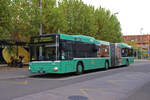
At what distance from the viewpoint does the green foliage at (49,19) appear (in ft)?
58.3

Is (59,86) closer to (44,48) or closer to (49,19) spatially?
(44,48)

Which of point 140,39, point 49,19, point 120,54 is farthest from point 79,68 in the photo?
point 140,39

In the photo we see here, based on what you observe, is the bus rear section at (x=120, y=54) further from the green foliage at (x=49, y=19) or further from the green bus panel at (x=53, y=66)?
the green bus panel at (x=53, y=66)

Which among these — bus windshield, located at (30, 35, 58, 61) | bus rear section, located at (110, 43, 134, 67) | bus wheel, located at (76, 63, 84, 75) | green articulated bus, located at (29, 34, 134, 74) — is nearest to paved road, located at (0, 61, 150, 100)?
green articulated bus, located at (29, 34, 134, 74)

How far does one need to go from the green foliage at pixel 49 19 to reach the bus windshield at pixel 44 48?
4.78 m

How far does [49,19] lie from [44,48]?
10.5 m

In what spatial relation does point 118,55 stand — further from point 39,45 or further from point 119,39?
point 119,39

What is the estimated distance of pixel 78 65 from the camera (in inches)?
573

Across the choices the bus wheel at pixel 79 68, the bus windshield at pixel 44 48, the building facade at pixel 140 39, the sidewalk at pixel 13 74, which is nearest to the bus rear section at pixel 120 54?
the bus wheel at pixel 79 68

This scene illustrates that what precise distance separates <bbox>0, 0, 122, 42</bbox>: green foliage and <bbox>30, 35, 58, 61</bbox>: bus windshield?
188 inches

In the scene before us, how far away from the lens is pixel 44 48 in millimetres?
12930

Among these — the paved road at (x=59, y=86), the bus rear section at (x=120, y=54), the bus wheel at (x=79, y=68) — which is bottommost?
the paved road at (x=59, y=86)

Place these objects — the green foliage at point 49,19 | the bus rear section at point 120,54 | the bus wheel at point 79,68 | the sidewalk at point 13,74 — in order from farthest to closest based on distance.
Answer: the bus rear section at point 120,54, the green foliage at point 49,19, the bus wheel at point 79,68, the sidewalk at point 13,74

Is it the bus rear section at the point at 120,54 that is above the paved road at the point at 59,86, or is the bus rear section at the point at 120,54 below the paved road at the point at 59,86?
above
